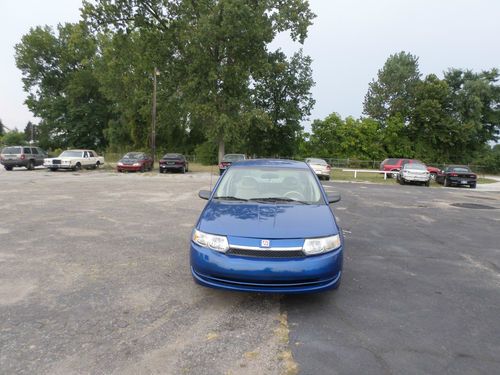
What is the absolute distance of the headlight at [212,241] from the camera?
154 inches

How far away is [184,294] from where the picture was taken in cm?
438

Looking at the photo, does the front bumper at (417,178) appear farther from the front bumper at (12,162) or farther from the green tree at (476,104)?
the green tree at (476,104)

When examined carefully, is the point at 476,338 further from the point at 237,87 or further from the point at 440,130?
the point at 440,130

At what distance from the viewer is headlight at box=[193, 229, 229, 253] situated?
3.90m

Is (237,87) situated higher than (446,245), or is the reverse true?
(237,87)

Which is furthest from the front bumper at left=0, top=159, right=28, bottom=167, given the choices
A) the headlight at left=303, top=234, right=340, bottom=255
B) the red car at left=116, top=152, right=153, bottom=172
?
the headlight at left=303, top=234, right=340, bottom=255

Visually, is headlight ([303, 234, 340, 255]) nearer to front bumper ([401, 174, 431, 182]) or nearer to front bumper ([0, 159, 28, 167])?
front bumper ([401, 174, 431, 182])

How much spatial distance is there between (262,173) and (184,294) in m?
2.14

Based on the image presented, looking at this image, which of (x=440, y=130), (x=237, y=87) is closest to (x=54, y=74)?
(x=237, y=87)

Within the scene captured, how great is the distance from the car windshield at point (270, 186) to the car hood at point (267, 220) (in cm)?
28

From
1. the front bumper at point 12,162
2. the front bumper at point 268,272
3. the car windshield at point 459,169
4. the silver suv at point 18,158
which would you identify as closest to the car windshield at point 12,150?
the silver suv at point 18,158

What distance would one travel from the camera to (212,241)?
3.99 meters

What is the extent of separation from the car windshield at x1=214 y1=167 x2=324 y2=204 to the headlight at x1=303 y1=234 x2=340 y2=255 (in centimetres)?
99

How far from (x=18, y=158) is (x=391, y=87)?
5433 centimetres
